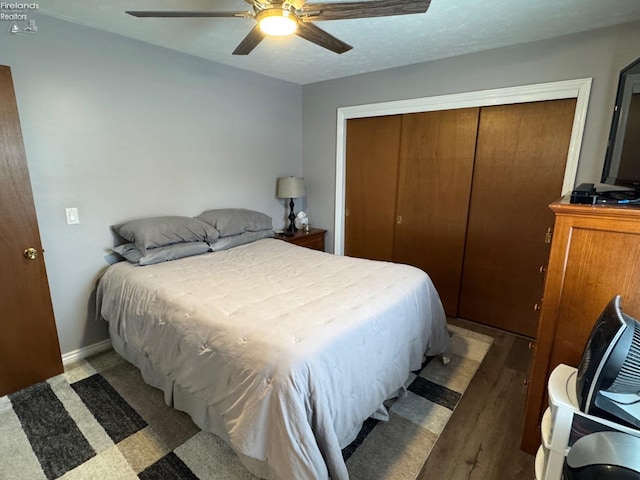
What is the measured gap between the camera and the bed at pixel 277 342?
1247 millimetres

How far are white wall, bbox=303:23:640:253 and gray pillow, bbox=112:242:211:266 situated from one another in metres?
1.79

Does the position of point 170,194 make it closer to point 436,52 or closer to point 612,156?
point 436,52

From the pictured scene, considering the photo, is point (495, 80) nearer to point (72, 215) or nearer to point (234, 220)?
point (234, 220)

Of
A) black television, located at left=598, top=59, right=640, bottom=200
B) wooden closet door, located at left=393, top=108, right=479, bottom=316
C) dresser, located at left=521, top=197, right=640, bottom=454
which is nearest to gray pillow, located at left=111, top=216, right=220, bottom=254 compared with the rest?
wooden closet door, located at left=393, top=108, right=479, bottom=316

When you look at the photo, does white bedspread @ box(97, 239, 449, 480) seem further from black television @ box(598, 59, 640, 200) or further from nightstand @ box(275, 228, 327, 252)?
black television @ box(598, 59, 640, 200)

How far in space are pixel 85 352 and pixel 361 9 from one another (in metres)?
3.01

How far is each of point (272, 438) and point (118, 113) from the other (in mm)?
2505

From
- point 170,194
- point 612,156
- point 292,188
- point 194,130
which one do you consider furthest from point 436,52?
point 170,194

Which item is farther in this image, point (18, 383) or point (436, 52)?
point (436, 52)

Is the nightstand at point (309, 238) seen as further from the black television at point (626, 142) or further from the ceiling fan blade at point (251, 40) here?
the black television at point (626, 142)

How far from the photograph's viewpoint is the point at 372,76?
3.24m

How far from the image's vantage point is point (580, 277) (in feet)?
4.54

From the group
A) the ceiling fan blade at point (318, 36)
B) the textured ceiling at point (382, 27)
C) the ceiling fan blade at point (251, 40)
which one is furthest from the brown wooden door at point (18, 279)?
the ceiling fan blade at point (318, 36)

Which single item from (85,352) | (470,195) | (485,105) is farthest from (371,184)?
(85,352)
